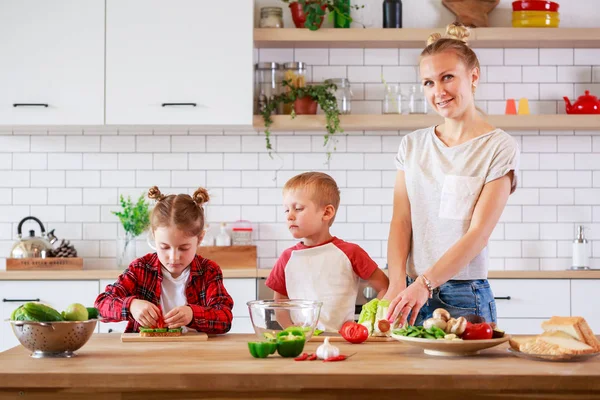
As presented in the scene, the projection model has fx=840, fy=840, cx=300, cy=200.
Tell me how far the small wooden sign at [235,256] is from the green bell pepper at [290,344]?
2432 mm

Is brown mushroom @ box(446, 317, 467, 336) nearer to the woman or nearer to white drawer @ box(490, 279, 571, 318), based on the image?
the woman

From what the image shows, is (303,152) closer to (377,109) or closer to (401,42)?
(377,109)

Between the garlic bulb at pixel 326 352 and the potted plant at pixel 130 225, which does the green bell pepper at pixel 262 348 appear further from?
the potted plant at pixel 130 225

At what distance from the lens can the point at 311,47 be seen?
4750 mm

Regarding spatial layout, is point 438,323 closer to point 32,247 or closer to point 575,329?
point 575,329

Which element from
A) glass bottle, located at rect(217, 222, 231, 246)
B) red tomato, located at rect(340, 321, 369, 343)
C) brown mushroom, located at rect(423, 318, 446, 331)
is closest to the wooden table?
brown mushroom, located at rect(423, 318, 446, 331)

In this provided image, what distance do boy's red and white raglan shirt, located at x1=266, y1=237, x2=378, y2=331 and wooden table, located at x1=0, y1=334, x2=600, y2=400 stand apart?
88cm

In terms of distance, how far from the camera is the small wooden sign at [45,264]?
4297 millimetres

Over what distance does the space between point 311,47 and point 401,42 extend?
0.51 meters

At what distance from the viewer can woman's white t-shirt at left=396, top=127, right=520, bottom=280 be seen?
2.45 meters

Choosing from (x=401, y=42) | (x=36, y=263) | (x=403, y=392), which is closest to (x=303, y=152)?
(x=401, y=42)

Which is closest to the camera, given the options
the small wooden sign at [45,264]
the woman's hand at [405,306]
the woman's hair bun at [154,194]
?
the woman's hand at [405,306]

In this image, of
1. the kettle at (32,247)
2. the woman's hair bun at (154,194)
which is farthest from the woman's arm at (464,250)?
the kettle at (32,247)

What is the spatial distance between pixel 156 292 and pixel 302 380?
1.10 meters
